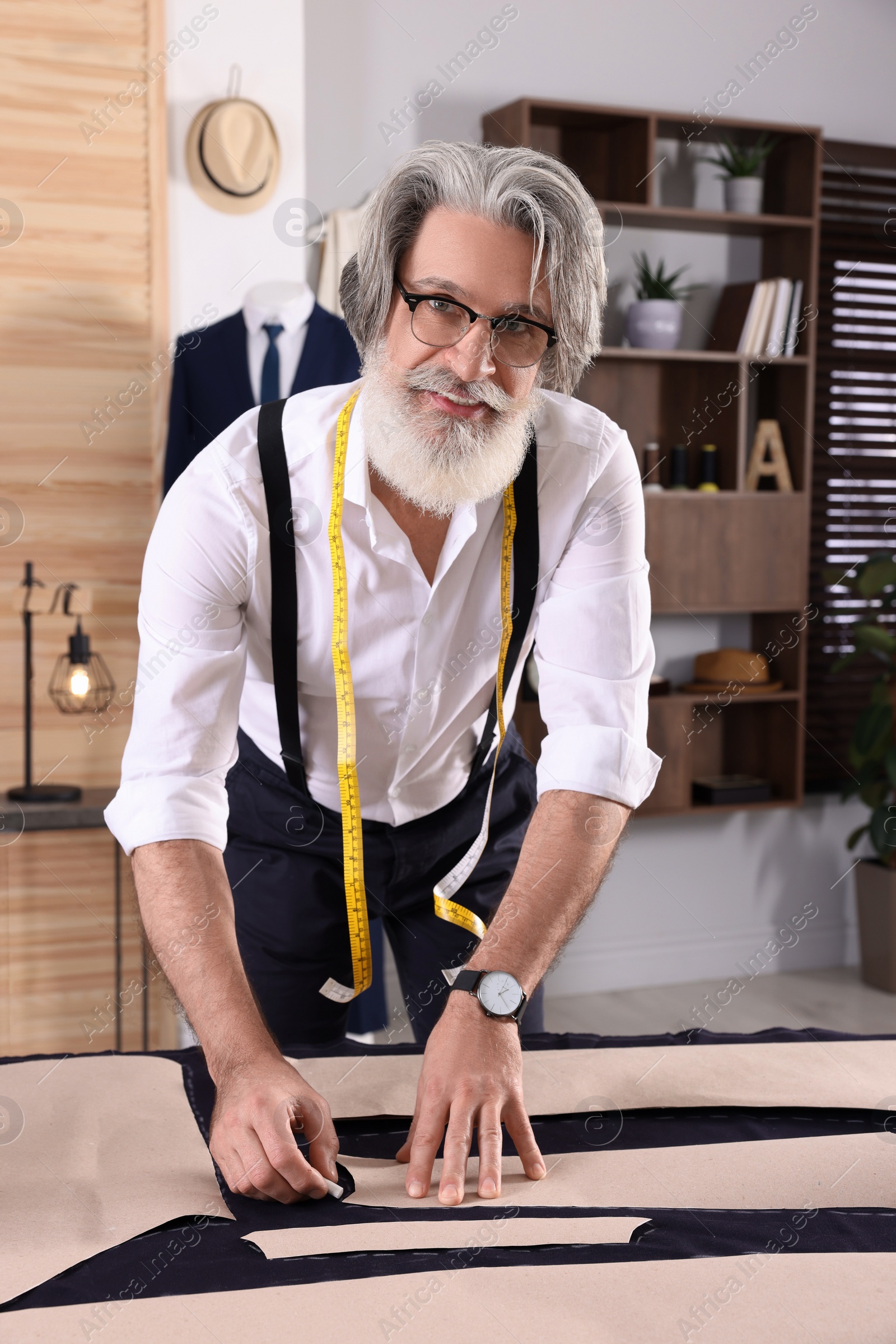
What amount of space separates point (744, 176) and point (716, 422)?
75cm

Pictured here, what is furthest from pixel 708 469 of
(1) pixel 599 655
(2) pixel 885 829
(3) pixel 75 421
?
(1) pixel 599 655

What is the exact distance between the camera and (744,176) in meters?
3.74

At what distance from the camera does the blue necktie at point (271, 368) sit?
9.33 ft

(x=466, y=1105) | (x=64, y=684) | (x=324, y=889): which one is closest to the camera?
(x=466, y=1105)

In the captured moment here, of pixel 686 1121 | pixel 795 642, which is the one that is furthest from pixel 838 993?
pixel 686 1121

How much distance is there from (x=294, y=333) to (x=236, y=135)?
499mm

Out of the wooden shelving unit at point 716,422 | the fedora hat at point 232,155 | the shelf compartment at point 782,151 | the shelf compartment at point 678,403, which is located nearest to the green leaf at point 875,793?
the wooden shelving unit at point 716,422

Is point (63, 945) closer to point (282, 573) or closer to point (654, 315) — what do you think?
point (282, 573)

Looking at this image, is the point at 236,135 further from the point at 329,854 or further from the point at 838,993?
the point at 838,993

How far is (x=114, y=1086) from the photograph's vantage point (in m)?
1.31

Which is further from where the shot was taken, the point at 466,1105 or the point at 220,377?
the point at 220,377

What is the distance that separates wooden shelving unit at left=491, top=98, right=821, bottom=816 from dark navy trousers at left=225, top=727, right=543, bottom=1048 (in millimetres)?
1817

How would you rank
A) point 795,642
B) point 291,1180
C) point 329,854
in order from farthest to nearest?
point 795,642
point 329,854
point 291,1180

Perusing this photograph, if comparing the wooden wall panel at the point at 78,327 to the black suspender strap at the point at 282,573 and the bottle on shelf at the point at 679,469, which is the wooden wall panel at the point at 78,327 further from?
the bottle on shelf at the point at 679,469
